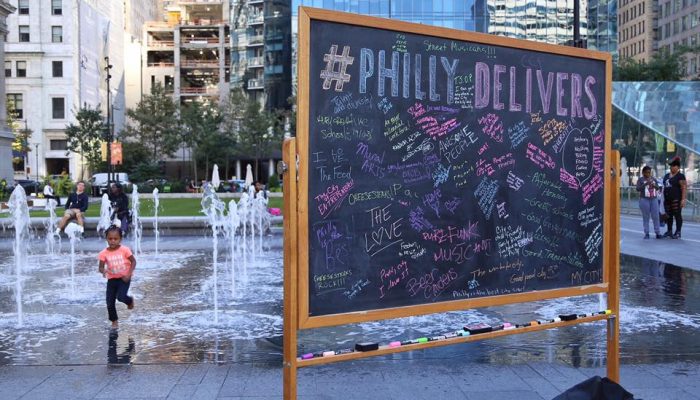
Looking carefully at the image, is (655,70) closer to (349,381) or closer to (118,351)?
(349,381)

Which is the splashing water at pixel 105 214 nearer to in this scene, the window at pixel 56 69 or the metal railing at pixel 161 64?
the window at pixel 56 69

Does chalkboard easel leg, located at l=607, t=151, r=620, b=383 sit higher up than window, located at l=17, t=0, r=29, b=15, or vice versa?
window, located at l=17, t=0, r=29, b=15

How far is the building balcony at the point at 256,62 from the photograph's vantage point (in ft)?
232

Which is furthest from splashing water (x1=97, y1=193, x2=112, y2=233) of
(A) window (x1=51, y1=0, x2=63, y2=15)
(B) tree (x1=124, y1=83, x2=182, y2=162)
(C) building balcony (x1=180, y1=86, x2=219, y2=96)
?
(C) building balcony (x1=180, y1=86, x2=219, y2=96)

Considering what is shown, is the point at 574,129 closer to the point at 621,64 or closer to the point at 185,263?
the point at 185,263

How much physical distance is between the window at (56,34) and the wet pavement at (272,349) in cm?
6741

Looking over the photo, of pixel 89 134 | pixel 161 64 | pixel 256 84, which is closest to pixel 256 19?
pixel 256 84

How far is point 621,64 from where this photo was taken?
52188 millimetres

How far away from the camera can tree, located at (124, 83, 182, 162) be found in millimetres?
56938

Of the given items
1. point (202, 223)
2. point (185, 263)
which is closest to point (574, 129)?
point (185, 263)

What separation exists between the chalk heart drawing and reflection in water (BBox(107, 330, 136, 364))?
402 cm

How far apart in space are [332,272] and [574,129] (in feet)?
7.32

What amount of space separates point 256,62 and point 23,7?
80.5 feet

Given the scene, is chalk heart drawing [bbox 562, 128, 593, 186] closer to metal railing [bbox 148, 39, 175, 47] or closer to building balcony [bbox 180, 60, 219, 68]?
building balcony [bbox 180, 60, 219, 68]
